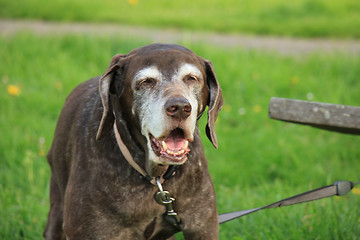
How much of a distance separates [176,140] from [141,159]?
35 cm

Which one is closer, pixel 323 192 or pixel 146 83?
pixel 146 83

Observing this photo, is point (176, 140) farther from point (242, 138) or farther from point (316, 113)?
point (242, 138)

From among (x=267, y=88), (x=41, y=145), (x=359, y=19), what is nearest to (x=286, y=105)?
(x=41, y=145)

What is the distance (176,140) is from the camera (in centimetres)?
273

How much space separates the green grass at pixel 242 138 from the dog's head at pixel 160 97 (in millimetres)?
1334

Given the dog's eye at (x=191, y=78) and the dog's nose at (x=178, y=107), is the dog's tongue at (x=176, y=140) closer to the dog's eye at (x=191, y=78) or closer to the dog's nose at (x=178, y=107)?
the dog's nose at (x=178, y=107)

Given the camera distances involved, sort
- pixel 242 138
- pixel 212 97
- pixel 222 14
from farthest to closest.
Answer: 1. pixel 222 14
2. pixel 242 138
3. pixel 212 97

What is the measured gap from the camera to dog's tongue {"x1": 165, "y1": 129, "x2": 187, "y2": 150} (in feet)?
8.91

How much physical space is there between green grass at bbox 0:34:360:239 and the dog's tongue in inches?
52.4

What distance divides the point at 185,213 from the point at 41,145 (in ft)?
9.03

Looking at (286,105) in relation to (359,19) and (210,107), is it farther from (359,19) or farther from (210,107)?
(359,19)

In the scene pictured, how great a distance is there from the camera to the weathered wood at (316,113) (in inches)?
128

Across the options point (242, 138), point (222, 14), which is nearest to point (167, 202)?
point (242, 138)

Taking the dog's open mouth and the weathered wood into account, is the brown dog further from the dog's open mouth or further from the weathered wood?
the weathered wood
